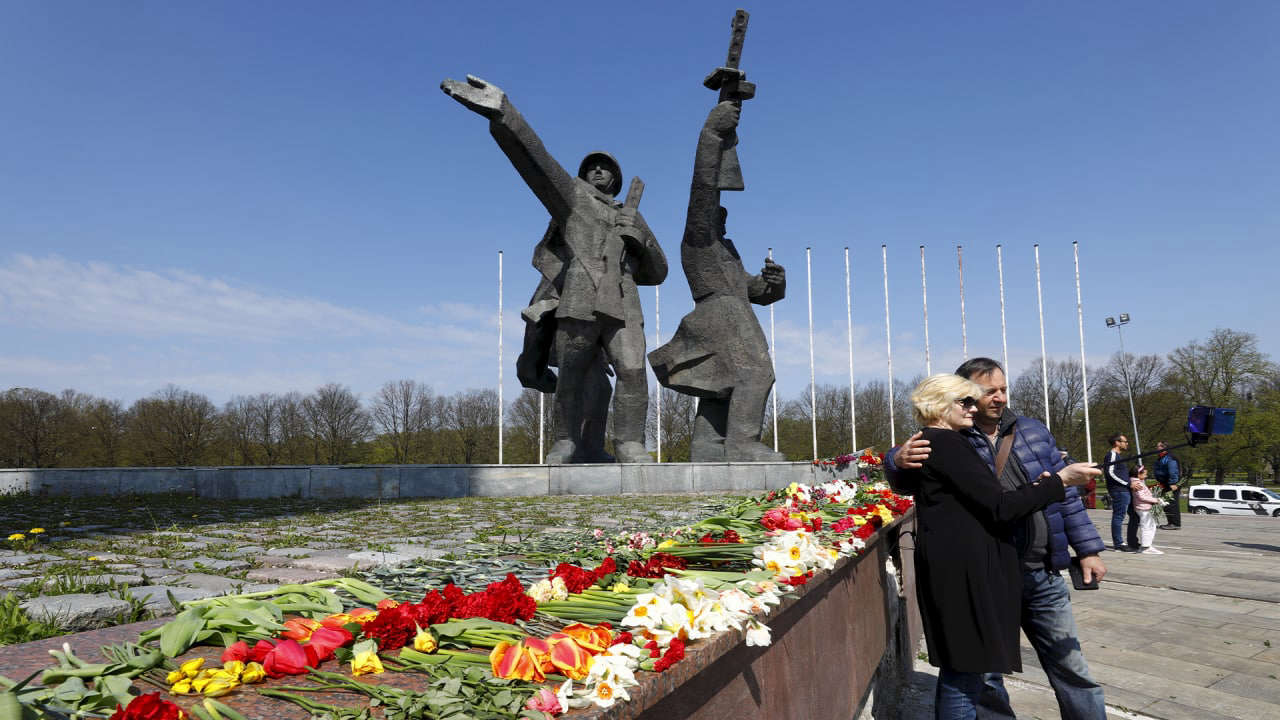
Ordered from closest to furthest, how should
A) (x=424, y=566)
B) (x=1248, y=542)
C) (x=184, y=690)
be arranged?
(x=184, y=690)
(x=424, y=566)
(x=1248, y=542)

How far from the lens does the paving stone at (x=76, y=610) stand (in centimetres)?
221

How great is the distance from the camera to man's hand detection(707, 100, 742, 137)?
12.8 meters

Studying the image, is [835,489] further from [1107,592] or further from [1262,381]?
[1262,381]

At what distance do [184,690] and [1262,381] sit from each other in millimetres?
45296

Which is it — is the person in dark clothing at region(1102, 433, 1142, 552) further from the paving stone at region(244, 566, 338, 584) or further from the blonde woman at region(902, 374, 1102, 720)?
the paving stone at region(244, 566, 338, 584)

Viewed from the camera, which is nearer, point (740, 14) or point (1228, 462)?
point (740, 14)

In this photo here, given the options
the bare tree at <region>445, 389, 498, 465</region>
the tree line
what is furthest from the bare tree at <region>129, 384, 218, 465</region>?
the bare tree at <region>445, 389, 498, 465</region>

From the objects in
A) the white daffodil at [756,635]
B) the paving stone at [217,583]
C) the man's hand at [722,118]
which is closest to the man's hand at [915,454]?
the white daffodil at [756,635]

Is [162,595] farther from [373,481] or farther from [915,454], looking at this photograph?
[373,481]

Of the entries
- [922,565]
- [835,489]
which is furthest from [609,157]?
[922,565]

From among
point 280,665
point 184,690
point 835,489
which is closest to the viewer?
point 184,690

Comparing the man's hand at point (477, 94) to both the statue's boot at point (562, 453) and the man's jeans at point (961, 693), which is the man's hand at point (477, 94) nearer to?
the statue's boot at point (562, 453)

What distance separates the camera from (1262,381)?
Result: 34.5 meters

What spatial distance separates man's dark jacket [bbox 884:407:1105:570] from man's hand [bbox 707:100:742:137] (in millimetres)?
10503
